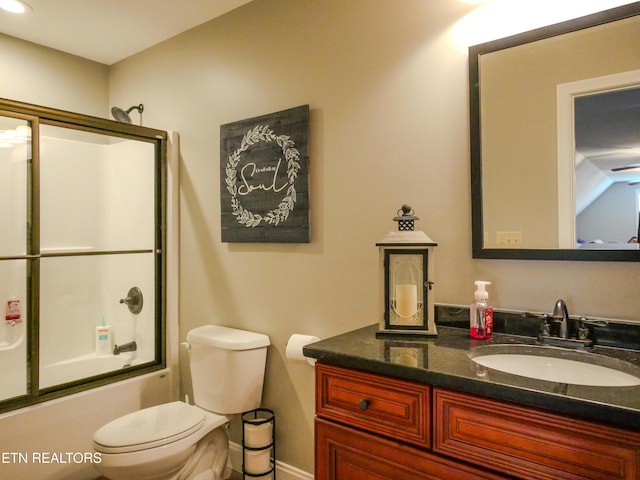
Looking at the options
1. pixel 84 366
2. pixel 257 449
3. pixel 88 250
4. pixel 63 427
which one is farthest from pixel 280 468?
pixel 88 250

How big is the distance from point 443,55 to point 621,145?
69cm

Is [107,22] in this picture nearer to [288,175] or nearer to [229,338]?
[288,175]

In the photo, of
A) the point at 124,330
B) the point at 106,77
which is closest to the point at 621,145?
the point at 124,330

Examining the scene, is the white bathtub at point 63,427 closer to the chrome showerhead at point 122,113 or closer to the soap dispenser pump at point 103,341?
the soap dispenser pump at point 103,341

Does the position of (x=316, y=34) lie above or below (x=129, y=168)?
above

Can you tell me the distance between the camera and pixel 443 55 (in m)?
1.63

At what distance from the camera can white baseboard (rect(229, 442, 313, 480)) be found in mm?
2049

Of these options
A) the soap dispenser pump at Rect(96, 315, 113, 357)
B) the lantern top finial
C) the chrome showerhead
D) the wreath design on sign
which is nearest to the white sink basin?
the lantern top finial

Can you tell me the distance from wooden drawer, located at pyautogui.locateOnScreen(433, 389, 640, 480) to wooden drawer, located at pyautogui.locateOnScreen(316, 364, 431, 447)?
0.14 ft

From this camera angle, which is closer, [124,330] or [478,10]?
[478,10]

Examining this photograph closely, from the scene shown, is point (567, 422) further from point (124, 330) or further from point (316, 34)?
point (124, 330)

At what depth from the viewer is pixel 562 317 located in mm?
1316

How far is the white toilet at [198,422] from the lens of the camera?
1.71 metres

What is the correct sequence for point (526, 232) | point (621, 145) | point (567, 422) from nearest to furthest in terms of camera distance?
point (567, 422), point (621, 145), point (526, 232)
